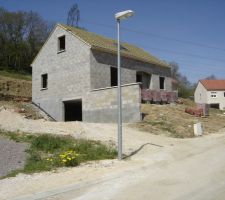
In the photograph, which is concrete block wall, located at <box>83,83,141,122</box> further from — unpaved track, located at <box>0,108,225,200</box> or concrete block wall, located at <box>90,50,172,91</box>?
unpaved track, located at <box>0,108,225,200</box>

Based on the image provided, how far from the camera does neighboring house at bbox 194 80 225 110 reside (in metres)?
69.8

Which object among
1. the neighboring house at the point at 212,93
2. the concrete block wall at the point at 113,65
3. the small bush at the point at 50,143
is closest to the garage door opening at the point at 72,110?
the concrete block wall at the point at 113,65

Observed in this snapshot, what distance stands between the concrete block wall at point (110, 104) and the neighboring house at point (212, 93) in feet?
158

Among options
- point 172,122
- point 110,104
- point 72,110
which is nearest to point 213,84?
point 72,110

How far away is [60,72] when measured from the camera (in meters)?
28.3

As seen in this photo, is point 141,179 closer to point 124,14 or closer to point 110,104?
point 124,14

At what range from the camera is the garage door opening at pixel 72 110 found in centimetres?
2842

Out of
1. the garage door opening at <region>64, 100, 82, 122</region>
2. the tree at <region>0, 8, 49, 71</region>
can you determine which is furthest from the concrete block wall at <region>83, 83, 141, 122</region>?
the tree at <region>0, 8, 49, 71</region>

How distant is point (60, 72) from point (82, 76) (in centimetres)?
281

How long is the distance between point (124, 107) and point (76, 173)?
36.9 ft

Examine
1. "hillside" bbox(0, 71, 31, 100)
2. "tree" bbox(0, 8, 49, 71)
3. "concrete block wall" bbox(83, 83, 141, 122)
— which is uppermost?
"tree" bbox(0, 8, 49, 71)

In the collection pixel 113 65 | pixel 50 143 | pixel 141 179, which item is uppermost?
pixel 113 65

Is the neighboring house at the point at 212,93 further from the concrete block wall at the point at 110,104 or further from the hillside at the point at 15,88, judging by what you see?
the concrete block wall at the point at 110,104

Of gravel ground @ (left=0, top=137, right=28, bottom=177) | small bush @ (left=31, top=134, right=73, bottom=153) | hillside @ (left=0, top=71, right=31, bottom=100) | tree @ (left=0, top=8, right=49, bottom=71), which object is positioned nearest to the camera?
gravel ground @ (left=0, top=137, right=28, bottom=177)
